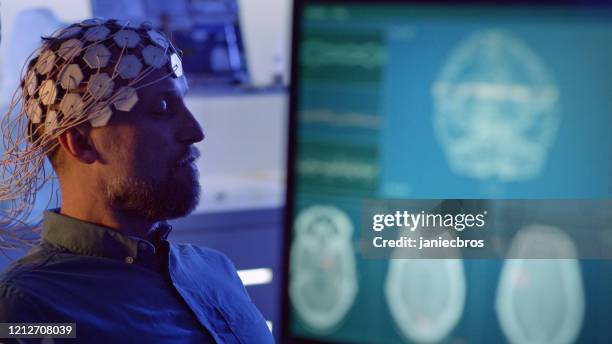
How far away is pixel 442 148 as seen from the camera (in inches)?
26.2

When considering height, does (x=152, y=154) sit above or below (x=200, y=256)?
above

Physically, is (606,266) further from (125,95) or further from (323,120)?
(125,95)

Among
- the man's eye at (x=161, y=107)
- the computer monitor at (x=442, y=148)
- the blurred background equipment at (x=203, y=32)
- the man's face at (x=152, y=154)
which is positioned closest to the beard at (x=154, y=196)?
the man's face at (x=152, y=154)

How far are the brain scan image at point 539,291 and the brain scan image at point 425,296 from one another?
0.04 metres

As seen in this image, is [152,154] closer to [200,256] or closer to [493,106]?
[200,256]

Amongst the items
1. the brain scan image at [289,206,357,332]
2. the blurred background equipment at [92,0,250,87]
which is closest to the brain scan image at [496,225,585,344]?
the brain scan image at [289,206,357,332]

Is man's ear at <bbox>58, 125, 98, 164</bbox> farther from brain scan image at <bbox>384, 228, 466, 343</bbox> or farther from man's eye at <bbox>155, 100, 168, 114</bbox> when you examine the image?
brain scan image at <bbox>384, 228, 466, 343</bbox>

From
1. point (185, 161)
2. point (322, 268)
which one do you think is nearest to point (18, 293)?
point (185, 161)

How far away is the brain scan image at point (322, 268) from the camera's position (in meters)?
0.67

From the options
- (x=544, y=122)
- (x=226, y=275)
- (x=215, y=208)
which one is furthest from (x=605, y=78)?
(x=215, y=208)

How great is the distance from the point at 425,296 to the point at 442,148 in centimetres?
13

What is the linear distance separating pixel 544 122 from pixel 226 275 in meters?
0.97

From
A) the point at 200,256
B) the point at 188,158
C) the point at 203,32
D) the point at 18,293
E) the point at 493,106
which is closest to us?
the point at 493,106

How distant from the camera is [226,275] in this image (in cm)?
153
